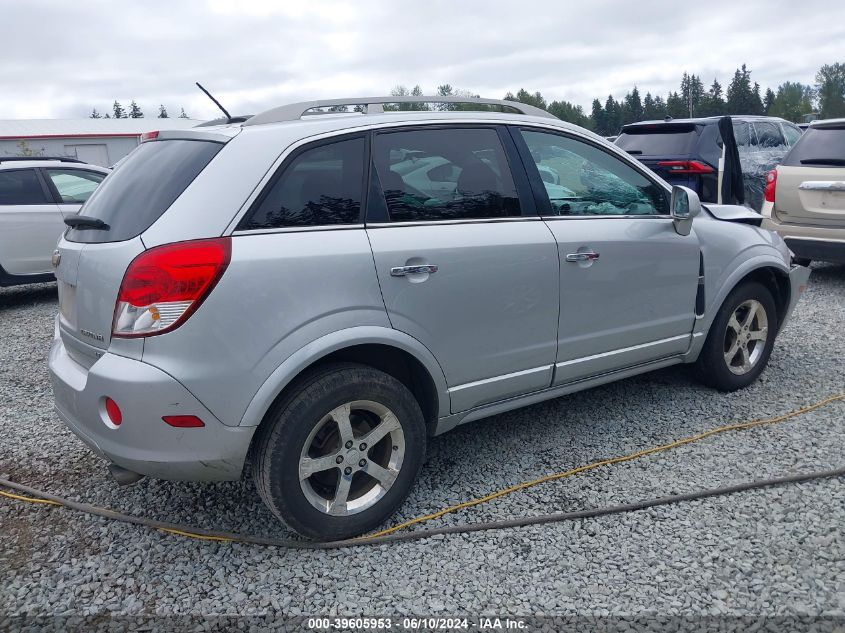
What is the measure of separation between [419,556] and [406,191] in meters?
1.58

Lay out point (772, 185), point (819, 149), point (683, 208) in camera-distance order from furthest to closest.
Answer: point (772, 185) < point (819, 149) < point (683, 208)

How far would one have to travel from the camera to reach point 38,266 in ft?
26.2

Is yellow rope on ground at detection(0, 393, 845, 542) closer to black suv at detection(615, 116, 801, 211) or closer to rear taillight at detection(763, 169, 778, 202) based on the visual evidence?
rear taillight at detection(763, 169, 778, 202)

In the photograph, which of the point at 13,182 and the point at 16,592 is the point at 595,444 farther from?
the point at 13,182

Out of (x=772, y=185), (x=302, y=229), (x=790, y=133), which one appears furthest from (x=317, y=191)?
(x=790, y=133)

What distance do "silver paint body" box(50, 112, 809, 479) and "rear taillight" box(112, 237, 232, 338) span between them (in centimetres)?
4

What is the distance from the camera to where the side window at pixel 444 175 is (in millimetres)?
3137

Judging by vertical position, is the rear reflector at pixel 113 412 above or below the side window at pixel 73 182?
below

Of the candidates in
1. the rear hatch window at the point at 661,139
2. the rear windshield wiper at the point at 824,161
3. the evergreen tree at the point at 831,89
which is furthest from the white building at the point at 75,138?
the evergreen tree at the point at 831,89

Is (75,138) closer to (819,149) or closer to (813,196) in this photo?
(819,149)

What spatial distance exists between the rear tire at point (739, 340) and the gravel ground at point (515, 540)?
0.75ft

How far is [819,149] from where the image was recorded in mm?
7242

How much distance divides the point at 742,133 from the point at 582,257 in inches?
349

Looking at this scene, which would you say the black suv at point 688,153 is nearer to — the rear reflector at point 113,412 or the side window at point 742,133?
the side window at point 742,133
